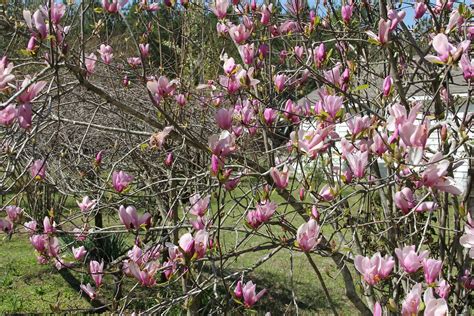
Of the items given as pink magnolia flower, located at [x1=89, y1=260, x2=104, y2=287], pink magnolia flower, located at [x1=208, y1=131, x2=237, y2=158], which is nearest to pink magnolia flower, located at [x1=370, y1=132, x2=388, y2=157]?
pink magnolia flower, located at [x1=208, y1=131, x2=237, y2=158]

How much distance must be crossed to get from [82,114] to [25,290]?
7.74ft

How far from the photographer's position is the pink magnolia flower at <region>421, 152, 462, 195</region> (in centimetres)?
154

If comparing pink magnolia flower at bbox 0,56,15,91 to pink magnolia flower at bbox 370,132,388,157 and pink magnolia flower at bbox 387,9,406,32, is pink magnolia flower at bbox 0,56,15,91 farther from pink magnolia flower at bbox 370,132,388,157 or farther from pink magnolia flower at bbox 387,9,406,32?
pink magnolia flower at bbox 387,9,406,32

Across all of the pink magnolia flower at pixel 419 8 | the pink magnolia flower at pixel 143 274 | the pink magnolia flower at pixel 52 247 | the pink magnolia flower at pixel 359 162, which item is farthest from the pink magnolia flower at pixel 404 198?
the pink magnolia flower at pixel 52 247

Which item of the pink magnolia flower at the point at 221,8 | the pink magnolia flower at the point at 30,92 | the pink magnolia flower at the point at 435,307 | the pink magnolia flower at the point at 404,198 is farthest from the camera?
the pink magnolia flower at the point at 221,8

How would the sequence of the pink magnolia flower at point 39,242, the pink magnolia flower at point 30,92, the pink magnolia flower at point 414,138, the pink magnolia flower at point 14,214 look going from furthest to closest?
the pink magnolia flower at point 14,214
the pink magnolia flower at point 39,242
the pink magnolia flower at point 30,92
the pink magnolia flower at point 414,138

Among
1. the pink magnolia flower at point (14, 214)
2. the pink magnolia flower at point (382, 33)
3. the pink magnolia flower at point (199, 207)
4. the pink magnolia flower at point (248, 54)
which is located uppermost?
the pink magnolia flower at point (382, 33)

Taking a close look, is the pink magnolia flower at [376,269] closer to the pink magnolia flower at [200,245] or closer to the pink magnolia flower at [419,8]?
the pink magnolia flower at [200,245]

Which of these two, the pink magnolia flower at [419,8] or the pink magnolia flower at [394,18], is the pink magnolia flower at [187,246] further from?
the pink magnolia flower at [419,8]

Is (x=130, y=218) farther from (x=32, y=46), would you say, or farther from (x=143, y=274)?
(x=32, y=46)

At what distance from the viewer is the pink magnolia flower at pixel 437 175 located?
5.07 feet

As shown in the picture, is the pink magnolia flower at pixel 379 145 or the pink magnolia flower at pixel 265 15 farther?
the pink magnolia flower at pixel 265 15

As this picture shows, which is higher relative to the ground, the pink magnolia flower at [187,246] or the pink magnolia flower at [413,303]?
the pink magnolia flower at [187,246]

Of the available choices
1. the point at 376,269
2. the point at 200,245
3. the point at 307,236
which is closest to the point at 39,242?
the point at 200,245
